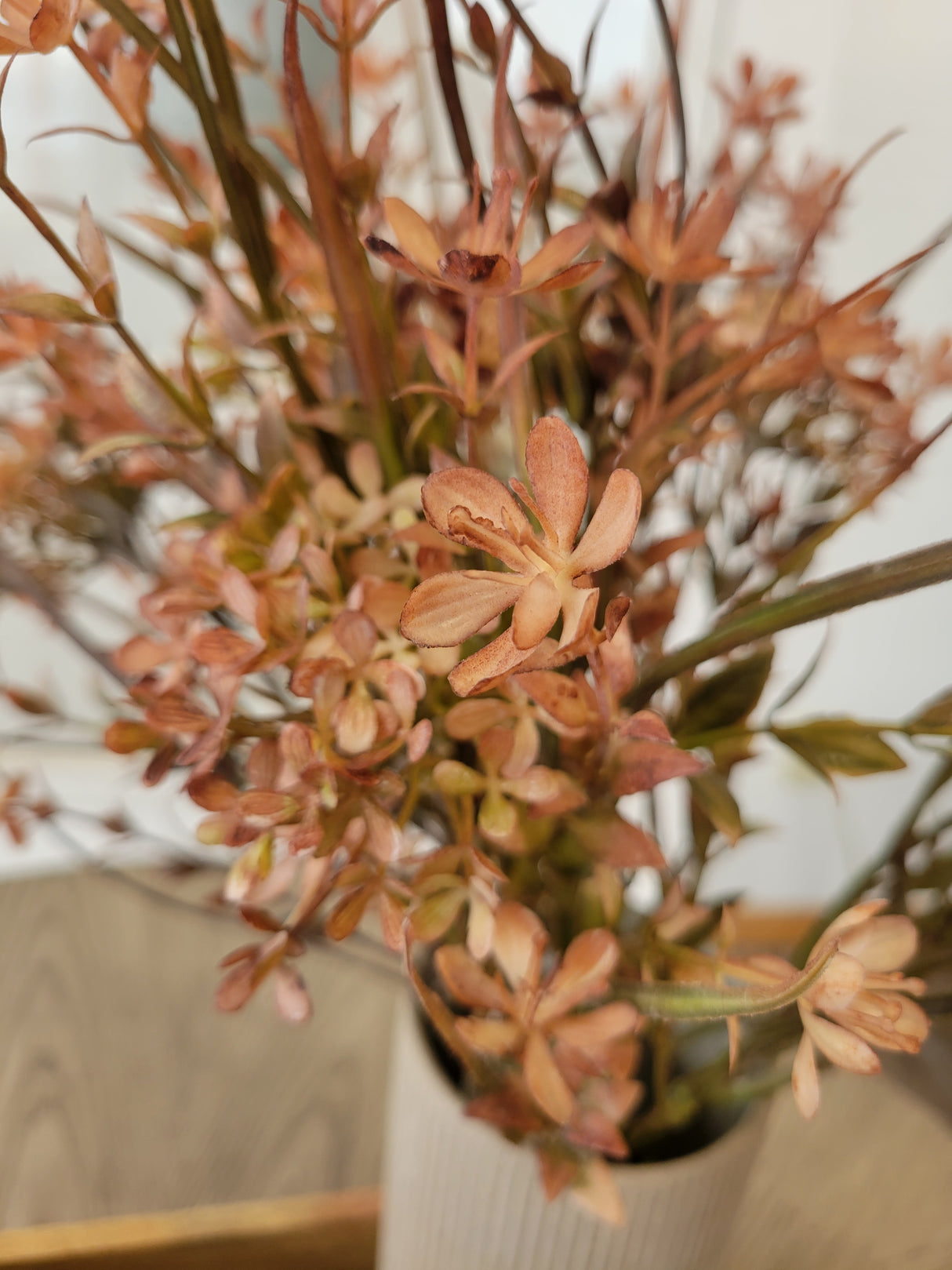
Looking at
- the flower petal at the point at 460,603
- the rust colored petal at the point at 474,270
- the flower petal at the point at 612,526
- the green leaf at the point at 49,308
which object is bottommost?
the flower petal at the point at 460,603

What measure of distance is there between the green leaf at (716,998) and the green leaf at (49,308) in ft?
0.58

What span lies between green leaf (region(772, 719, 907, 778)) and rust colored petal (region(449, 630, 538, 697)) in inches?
4.2

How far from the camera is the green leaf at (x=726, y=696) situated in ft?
0.78

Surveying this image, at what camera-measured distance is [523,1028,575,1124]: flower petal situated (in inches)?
8.4

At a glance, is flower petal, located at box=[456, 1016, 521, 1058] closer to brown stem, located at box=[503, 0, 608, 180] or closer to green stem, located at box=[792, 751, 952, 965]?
green stem, located at box=[792, 751, 952, 965]

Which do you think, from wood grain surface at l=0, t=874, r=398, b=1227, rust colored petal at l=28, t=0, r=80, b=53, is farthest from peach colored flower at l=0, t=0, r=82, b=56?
wood grain surface at l=0, t=874, r=398, b=1227

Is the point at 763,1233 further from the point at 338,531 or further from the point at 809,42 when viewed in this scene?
the point at 809,42

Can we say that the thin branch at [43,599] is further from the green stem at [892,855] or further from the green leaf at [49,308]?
the green stem at [892,855]

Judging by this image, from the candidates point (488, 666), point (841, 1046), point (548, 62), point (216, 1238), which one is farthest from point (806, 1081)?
point (216, 1238)

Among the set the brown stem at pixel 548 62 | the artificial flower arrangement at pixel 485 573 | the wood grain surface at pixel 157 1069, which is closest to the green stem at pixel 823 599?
the artificial flower arrangement at pixel 485 573

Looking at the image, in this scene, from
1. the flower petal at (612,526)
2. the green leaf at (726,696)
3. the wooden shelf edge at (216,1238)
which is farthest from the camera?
the wooden shelf edge at (216,1238)

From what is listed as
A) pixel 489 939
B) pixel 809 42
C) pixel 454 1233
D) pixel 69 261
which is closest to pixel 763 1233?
pixel 454 1233

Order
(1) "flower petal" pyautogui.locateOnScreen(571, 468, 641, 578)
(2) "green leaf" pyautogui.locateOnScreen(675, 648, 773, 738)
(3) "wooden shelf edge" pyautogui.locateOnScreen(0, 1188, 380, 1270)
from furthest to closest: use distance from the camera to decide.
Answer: (3) "wooden shelf edge" pyautogui.locateOnScreen(0, 1188, 380, 1270) → (2) "green leaf" pyautogui.locateOnScreen(675, 648, 773, 738) → (1) "flower petal" pyautogui.locateOnScreen(571, 468, 641, 578)

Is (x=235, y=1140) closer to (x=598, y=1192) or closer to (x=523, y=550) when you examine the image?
(x=598, y=1192)
